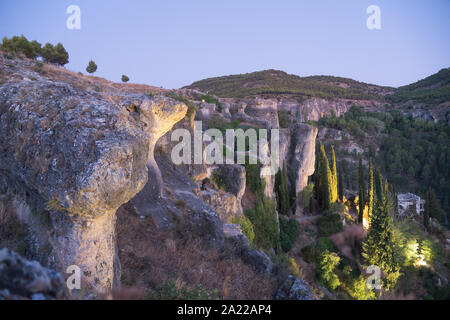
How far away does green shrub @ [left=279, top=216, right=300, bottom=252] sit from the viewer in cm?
2213

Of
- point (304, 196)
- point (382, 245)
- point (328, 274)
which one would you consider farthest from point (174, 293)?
point (304, 196)

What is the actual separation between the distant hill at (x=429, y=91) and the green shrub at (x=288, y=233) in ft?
308

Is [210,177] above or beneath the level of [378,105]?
beneath

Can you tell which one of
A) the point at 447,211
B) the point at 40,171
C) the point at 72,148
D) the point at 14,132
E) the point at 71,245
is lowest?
the point at 447,211

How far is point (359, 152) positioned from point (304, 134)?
48.1 metres

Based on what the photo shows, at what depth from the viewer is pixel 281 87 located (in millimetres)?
93500

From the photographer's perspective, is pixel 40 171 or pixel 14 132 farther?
pixel 14 132

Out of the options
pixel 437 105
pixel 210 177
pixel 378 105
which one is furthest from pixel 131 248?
pixel 378 105

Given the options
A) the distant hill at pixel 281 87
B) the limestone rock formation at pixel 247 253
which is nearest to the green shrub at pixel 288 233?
the limestone rock formation at pixel 247 253

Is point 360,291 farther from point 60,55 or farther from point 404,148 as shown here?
point 404,148

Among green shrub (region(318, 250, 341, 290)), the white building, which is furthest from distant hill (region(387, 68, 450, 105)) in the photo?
green shrub (region(318, 250, 341, 290))

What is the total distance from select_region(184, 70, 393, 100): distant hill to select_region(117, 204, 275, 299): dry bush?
223 feet
